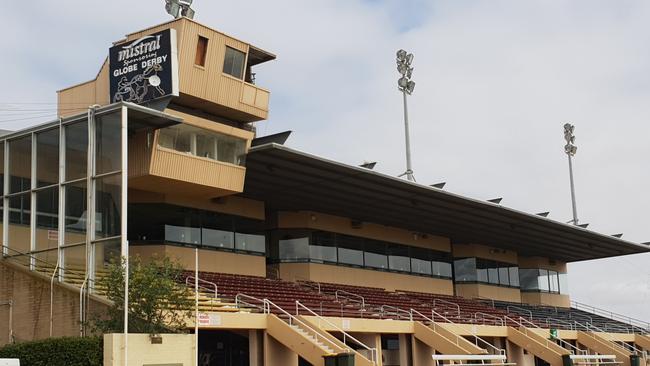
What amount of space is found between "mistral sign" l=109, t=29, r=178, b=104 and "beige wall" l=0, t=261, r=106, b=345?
5946 millimetres

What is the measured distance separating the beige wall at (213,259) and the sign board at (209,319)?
6.70 m

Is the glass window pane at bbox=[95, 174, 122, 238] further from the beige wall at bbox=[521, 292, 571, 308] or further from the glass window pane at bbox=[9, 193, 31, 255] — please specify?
the beige wall at bbox=[521, 292, 571, 308]

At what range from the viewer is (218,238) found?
107 feet

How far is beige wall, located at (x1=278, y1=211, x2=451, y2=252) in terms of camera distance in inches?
1496

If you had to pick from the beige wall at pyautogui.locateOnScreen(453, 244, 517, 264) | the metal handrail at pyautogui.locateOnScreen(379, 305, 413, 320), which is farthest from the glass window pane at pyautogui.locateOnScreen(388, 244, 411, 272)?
the metal handrail at pyautogui.locateOnScreen(379, 305, 413, 320)

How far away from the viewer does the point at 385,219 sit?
137 ft

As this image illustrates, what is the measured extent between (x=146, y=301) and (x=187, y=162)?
8.30m

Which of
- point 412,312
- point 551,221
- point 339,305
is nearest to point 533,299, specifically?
point 551,221

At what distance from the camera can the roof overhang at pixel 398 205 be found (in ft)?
101

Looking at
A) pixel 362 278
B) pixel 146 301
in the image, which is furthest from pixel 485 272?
pixel 146 301

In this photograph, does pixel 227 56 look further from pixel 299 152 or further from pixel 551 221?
pixel 551 221

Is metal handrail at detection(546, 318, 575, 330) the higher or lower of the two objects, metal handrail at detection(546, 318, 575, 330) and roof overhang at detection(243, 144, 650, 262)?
the lower

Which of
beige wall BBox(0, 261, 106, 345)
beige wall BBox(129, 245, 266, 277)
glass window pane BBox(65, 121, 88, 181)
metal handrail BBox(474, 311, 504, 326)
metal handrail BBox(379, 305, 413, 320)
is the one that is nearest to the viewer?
beige wall BBox(0, 261, 106, 345)

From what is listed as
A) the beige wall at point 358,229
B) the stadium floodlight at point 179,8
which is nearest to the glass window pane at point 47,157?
the stadium floodlight at point 179,8
